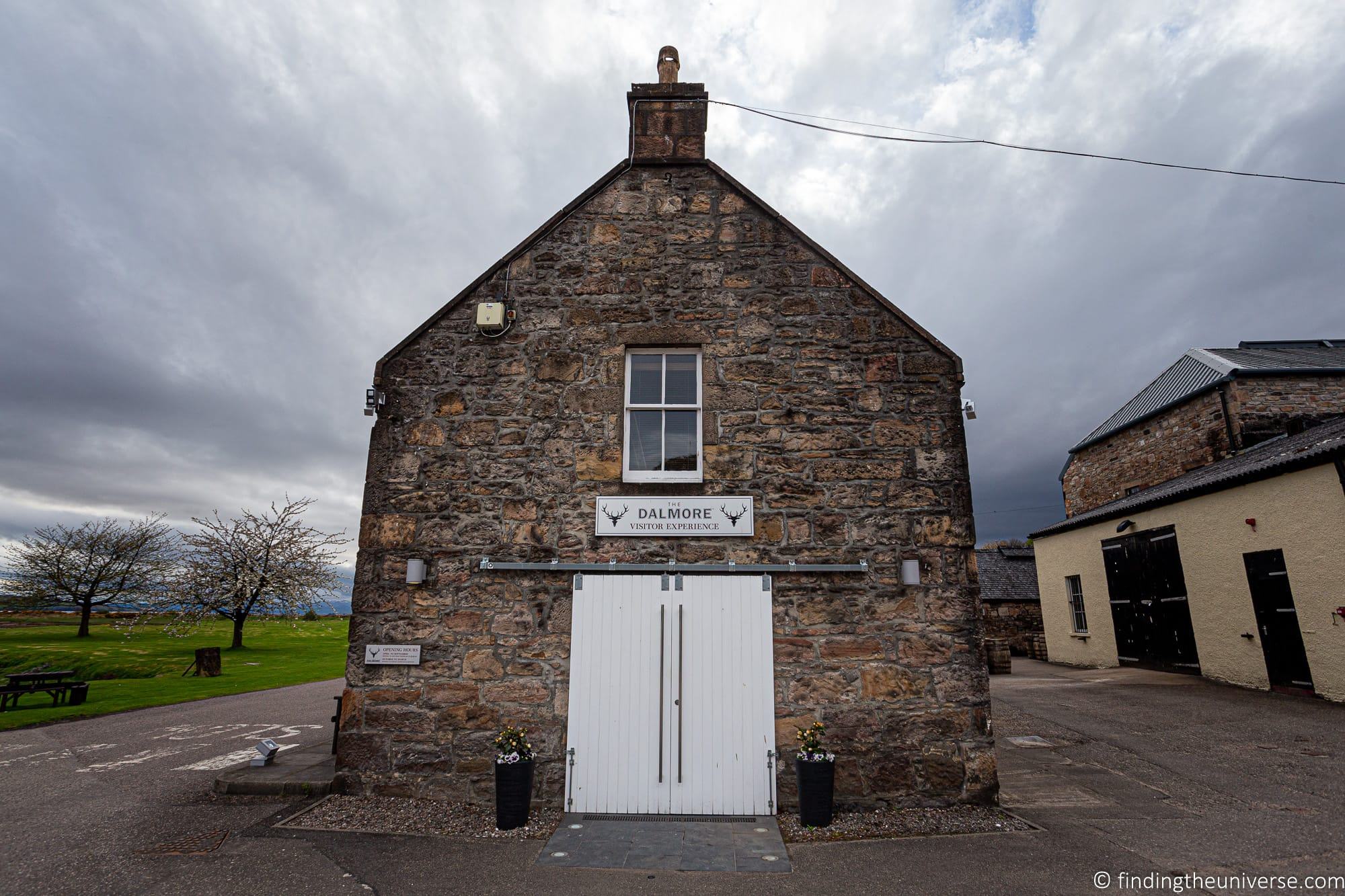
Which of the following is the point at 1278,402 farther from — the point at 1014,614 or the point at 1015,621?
the point at 1015,621

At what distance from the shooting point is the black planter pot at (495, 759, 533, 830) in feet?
20.0

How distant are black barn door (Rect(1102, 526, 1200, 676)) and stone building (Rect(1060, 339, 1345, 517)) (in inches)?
147

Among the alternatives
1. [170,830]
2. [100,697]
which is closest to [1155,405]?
[170,830]

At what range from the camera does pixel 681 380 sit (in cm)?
747

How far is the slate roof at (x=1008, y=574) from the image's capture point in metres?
23.7

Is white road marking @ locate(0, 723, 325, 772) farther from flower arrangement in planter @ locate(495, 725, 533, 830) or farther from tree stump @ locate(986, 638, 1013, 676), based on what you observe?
tree stump @ locate(986, 638, 1013, 676)

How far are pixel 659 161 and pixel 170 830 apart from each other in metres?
8.73

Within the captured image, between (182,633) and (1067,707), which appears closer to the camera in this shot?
(1067,707)

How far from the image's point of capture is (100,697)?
49.3 ft

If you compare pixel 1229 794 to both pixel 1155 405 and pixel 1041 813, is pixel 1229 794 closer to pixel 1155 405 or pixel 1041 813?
pixel 1041 813

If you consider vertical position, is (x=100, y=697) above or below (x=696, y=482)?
below

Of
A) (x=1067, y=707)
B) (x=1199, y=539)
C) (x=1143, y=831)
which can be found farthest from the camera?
(x=1199, y=539)

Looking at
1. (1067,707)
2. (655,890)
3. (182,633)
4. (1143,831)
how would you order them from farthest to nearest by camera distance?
(182,633)
(1067,707)
(1143,831)
(655,890)

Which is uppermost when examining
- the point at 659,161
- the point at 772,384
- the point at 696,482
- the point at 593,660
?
the point at 659,161
